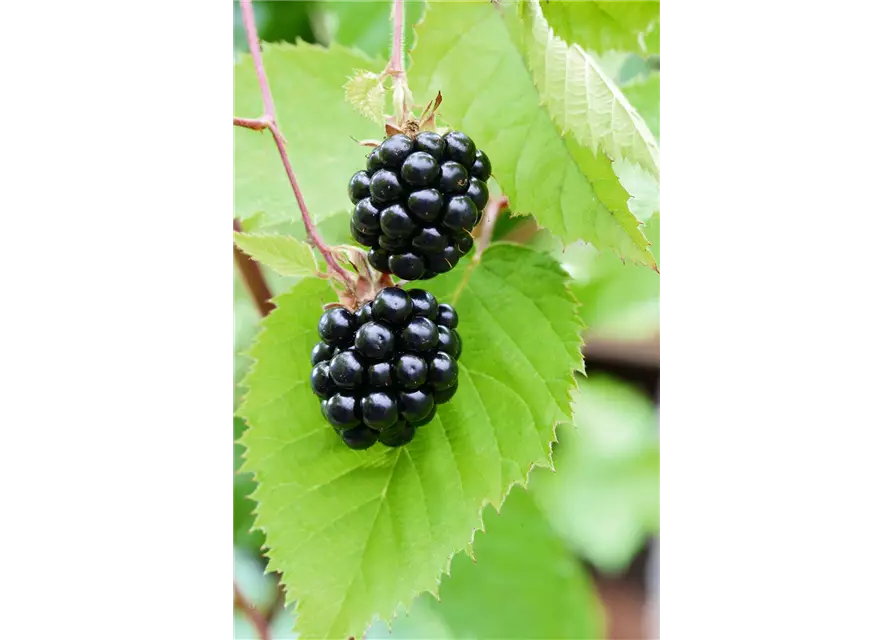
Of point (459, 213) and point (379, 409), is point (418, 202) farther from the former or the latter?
point (379, 409)

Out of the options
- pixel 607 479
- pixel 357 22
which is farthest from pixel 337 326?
pixel 607 479

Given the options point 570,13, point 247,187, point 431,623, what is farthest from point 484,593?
point 570,13

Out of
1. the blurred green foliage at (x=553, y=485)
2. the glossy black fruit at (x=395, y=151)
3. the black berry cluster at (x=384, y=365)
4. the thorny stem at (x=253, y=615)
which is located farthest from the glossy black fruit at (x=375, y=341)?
the thorny stem at (x=253, y=615)

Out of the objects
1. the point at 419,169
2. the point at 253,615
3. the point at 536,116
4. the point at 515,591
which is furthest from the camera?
the point at 515,591

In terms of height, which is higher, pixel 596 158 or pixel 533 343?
pixel 596 158

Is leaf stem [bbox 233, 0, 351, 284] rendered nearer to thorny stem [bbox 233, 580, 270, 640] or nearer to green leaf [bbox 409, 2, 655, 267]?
Answer: green leaf [bbox 409, 2, 655, 267]

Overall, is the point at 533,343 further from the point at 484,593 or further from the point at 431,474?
the point at 484,593

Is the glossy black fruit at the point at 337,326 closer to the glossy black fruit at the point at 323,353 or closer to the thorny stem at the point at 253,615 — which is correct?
the glossy black fruit at the point at 323,353

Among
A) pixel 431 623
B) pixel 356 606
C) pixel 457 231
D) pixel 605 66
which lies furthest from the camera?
pixel 431 623
